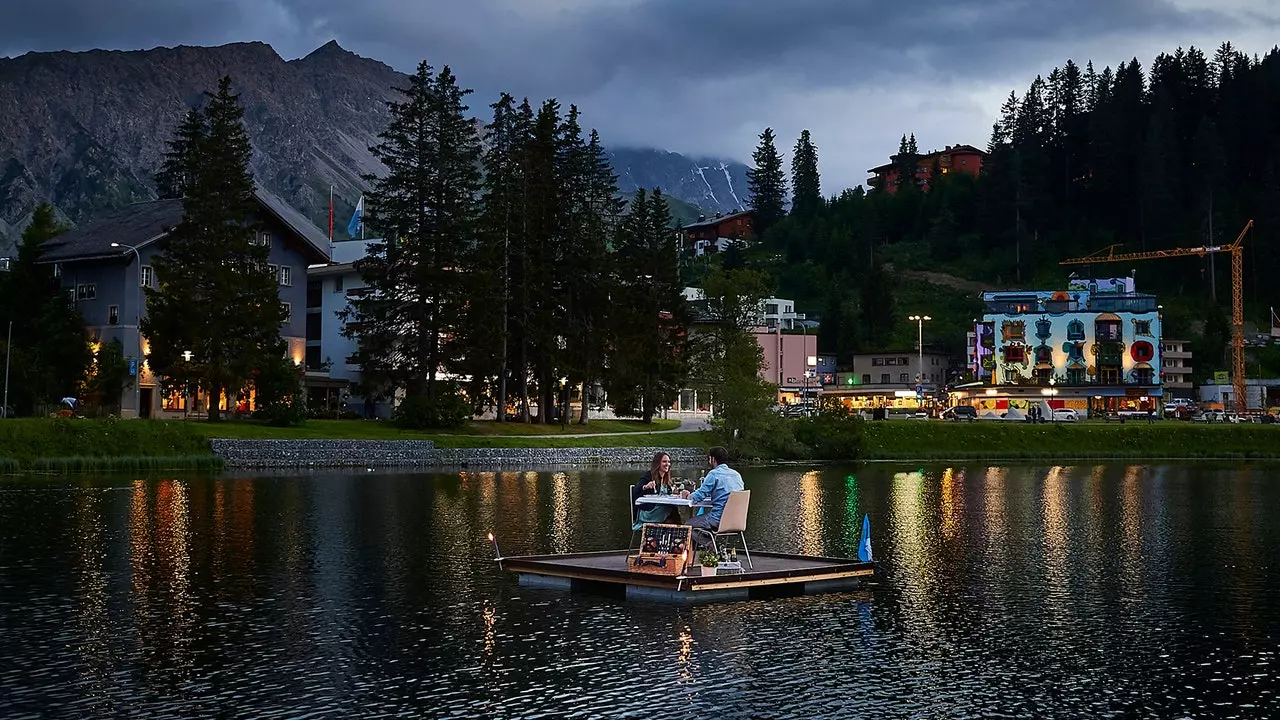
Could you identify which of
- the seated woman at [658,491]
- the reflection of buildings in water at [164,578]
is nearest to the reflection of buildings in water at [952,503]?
the seated woman at [658,491]

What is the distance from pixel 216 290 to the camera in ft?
273

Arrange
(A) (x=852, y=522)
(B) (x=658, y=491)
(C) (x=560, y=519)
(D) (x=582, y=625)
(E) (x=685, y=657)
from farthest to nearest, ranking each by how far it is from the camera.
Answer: (A) (x=852, y=522), (C) (x=560, y=519), (B) (x=658, y=491), (D) (x=582, y=625), (E) (x=685, y=657)

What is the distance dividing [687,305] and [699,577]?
9554cm

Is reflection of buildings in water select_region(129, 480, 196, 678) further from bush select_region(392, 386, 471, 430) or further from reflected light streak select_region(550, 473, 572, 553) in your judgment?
bush select_region(392, 386, 471, 430)

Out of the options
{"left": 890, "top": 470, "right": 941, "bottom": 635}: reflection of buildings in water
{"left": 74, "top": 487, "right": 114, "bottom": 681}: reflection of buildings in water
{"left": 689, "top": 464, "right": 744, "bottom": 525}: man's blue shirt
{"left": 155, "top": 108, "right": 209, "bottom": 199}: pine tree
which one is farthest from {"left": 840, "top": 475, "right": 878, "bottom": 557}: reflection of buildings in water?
{"left": 155, "top": 108, "right": 209, "bottom": 199}: pine tree

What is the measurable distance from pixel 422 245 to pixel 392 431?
13878 millimetres

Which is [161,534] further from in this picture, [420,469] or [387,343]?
[387,343]

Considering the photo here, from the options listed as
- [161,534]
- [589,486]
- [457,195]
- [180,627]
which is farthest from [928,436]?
[180,627]

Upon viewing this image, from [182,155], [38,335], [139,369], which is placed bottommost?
[139,369]

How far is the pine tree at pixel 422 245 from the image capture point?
9262cm

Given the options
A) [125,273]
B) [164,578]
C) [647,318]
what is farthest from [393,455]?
[164,578]

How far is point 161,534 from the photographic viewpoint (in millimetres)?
37000

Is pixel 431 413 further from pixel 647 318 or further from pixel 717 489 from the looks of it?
pixel 717 489

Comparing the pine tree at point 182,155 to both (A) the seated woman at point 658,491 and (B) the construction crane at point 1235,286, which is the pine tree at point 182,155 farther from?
(B) the construction crane at point 1235,286
